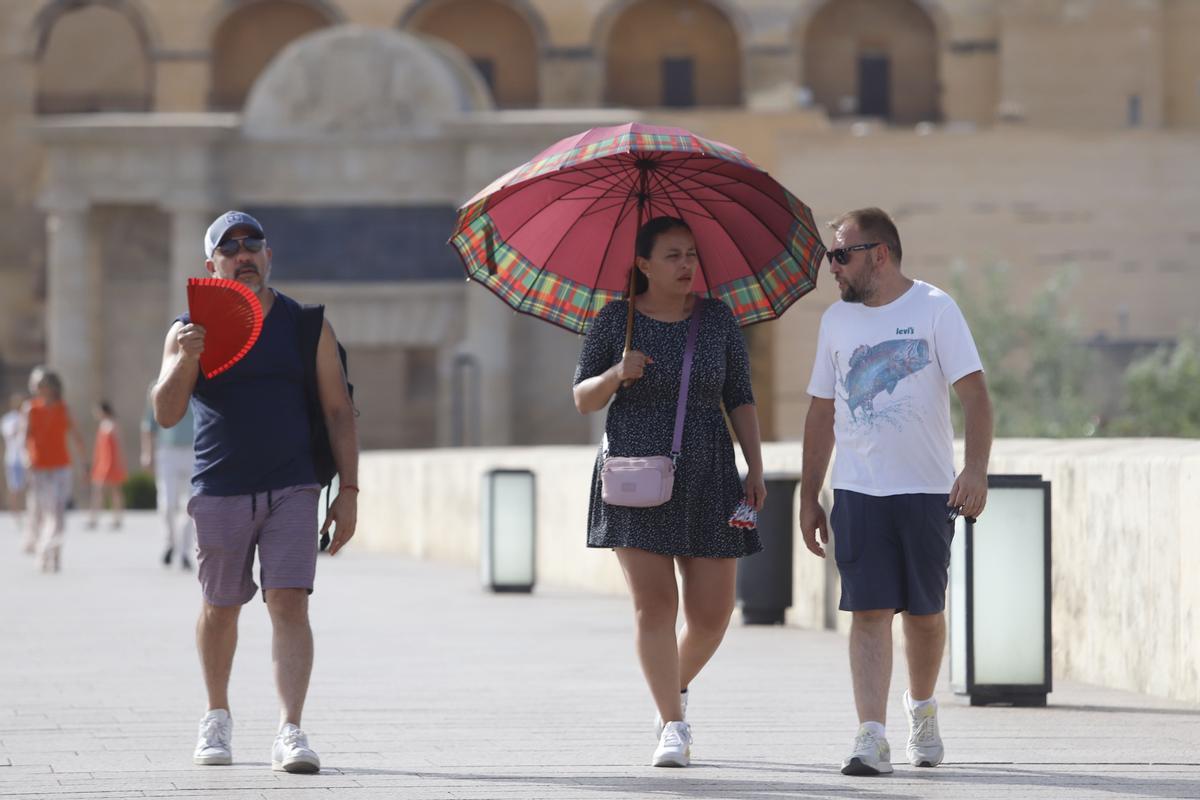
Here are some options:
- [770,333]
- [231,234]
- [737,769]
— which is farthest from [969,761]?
[770,333]

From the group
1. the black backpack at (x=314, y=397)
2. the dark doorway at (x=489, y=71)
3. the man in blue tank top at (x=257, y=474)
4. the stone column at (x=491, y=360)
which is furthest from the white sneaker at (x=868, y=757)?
the dark doorway at (x=489, y=71)

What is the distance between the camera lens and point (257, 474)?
319 inches

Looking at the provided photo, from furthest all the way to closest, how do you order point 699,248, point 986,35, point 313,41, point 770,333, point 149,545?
point 986,35 < point 770,333 < point 313,41 < point 149,545 < point 699,248

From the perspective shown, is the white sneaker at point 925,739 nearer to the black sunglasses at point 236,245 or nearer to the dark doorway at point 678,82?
the black sunglasses at point 236,245

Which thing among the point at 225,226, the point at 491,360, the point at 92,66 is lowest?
the point at 225,226

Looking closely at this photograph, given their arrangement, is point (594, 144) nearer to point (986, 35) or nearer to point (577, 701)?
point (577, 701)

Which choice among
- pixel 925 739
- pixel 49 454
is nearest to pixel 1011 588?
pixel 925 739

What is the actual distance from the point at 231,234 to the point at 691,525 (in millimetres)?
1876

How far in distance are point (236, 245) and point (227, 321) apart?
0.32 meters

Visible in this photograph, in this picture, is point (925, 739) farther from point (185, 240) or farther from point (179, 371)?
point (185, 240)

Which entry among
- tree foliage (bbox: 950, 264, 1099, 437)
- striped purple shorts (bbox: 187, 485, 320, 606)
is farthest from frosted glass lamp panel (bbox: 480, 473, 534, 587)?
tree foliage (bbox: 950, 264, 1099, 437)

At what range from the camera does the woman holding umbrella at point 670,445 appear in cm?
804

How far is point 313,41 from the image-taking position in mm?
42000

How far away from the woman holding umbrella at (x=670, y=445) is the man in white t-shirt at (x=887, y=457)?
315mm
